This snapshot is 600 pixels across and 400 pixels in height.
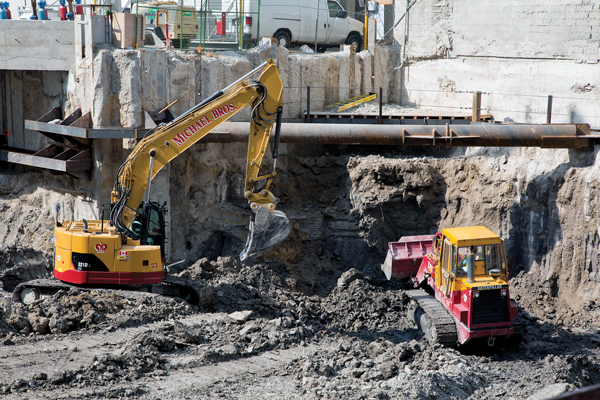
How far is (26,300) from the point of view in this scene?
42.2 ft

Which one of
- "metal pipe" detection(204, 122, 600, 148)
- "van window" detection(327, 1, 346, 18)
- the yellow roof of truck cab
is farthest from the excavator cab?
"van window" detection(327, 1, 346, 18)

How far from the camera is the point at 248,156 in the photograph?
39.9ft

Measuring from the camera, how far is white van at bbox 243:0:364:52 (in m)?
20.0

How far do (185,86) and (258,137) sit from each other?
4744mm

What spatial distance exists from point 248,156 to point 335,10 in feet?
36.4

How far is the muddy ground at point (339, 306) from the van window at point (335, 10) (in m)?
Result: 6.11

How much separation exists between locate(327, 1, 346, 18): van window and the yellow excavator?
10.0 meters

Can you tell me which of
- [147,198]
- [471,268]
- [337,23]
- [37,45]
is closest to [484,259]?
[471,268]

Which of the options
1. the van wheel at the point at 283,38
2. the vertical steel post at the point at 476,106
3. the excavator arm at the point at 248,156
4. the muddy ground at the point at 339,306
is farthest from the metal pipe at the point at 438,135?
the van wheel at the point at 283,38

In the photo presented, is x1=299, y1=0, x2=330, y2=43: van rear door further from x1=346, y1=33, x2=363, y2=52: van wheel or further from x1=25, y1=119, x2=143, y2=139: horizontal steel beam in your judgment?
x1=25, y1=119, x2=143, y2=139: horizontal steel beam

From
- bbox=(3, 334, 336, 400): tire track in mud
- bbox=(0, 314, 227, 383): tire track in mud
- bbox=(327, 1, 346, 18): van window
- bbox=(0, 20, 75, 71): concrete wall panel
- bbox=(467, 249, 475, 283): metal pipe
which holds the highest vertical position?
bbox=(327, 1, 346, 18): van window

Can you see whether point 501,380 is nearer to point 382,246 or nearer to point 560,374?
point 560,374

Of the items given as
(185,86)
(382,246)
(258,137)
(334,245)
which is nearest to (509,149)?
(382,246)

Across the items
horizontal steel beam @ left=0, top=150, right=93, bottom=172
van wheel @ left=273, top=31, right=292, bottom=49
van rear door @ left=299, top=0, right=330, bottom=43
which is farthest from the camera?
van rear door @ left=299, top=0, right=330, bottom=43
